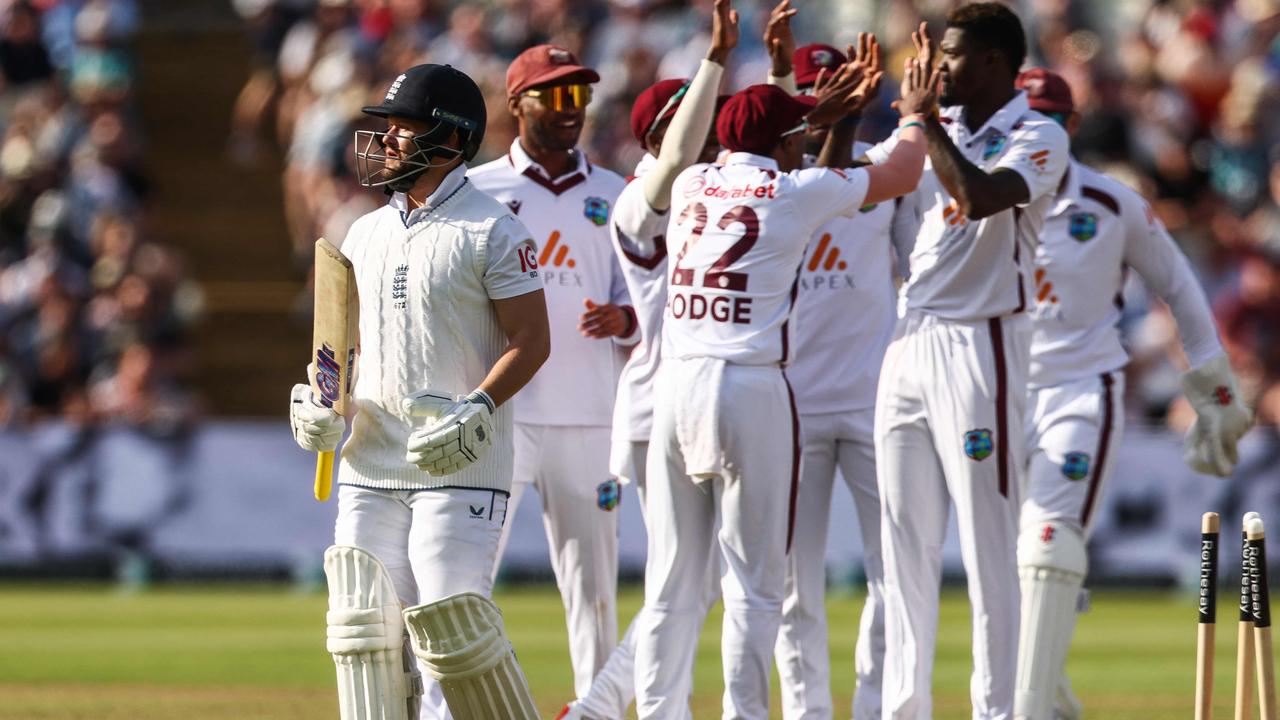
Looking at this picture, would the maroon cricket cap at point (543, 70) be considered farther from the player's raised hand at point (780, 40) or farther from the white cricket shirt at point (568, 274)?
the player's raised hand at point (780, 40)

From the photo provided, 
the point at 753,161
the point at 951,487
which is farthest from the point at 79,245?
the point at 951,487

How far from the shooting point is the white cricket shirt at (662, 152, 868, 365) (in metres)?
6.61

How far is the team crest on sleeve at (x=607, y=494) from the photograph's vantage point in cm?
768

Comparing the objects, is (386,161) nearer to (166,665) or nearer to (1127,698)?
(1127,698)

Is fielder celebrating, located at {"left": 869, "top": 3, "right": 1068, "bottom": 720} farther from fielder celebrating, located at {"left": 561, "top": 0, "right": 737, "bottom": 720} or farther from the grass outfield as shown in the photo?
the grass outfield

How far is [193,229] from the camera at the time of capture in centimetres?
2033

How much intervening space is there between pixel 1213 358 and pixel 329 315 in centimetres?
374

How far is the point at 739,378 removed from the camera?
21.7 feet

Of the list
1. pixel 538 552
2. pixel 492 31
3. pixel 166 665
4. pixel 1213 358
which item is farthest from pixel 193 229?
pixel 1213 358

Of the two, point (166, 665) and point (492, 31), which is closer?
point (166, 665)

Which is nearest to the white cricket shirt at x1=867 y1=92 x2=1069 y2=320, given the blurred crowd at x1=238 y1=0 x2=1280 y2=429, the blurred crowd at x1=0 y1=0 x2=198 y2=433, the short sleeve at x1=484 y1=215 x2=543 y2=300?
the short sleeve at x1=484 y1=215 x2=543 y2=300

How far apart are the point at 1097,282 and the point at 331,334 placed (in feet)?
11.3

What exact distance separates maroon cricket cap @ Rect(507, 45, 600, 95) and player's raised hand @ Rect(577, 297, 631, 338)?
2.79 ft

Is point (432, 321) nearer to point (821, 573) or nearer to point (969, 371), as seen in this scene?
point (969, 371)
